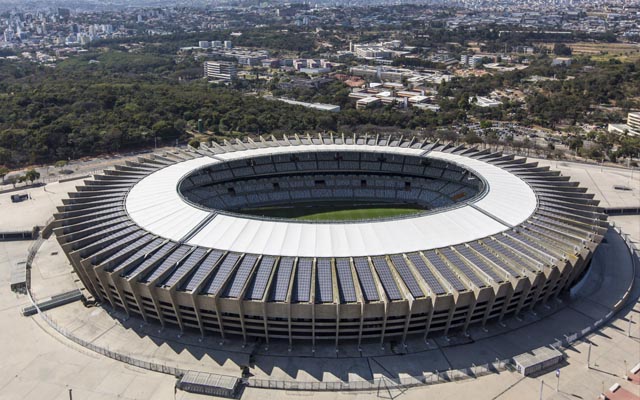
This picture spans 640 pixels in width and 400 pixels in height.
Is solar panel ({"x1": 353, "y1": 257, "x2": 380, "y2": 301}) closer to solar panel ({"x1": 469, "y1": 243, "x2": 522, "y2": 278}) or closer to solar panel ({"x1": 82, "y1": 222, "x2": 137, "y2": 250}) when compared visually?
solar panel ({"x1": 469, "y1": 243, "x2": 522, "y2": 278})

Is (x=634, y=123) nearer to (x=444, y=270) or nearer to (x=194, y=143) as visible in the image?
(x=194, y=143)

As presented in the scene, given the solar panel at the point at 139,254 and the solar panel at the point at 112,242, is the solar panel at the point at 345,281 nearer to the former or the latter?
the solar panel at the point at 139,254

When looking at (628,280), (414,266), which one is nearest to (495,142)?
(628,280)

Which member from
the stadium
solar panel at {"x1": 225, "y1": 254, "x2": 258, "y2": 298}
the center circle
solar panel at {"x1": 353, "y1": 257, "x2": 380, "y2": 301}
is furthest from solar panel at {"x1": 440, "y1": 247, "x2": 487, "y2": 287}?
the center circle

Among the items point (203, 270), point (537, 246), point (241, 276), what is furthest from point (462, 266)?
point (203, 270)

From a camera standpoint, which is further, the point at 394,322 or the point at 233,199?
the point at 233,199

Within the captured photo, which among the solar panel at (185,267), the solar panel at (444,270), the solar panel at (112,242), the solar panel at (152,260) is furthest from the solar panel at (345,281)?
the solar panel at (112,242)

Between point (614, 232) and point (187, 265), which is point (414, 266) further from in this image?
point (614, 232)
